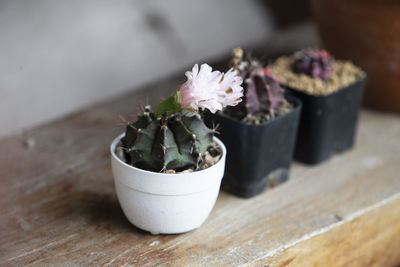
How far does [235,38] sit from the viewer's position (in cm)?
225

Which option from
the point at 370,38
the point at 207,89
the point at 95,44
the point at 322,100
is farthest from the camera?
A: the point at 95,44

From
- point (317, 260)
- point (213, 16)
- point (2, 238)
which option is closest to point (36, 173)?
point (2, 238)

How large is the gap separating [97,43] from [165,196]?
1.14 meters

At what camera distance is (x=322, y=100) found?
3.88 feet

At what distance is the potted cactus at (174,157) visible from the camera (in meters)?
0.87

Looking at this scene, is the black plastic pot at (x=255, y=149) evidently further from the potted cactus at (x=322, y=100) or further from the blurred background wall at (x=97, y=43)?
the blurred background wall at (x=97, y=43)

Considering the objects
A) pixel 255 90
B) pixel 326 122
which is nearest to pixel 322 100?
pixel 326 122

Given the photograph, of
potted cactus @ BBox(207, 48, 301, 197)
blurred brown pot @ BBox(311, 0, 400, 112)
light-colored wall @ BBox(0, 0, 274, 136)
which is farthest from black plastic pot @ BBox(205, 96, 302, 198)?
light-colored wall @ BBox(0, 0, 274, 136)

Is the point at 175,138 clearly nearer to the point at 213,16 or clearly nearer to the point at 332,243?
the point at 332,243

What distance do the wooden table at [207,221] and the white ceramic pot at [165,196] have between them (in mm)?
39

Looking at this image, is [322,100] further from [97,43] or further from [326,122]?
[97,43]

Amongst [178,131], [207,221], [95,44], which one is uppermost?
[178,131]

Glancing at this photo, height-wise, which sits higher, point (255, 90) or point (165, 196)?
point (255, 90)

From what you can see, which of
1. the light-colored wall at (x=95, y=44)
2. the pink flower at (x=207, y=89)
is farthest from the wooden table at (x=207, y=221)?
the light-colored wall at (x=95, y=44)
